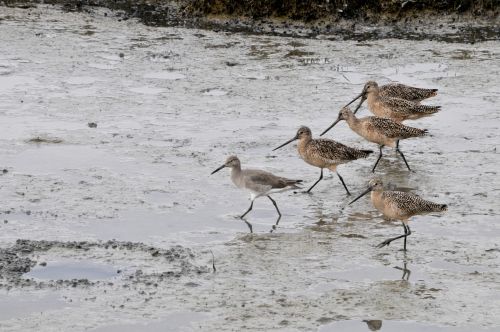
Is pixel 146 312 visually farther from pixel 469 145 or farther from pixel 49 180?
pixel 469 145

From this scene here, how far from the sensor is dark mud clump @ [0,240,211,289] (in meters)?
8.55

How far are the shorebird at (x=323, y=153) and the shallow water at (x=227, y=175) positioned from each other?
0.30 metres

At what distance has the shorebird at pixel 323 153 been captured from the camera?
11602mm

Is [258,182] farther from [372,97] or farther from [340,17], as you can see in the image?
[340,17]

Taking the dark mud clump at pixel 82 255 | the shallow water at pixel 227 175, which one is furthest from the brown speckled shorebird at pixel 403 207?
the dark mud clump at pixel 82 255

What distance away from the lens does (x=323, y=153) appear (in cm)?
1160

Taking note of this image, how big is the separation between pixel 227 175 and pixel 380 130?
207cm

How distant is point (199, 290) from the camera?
849cm

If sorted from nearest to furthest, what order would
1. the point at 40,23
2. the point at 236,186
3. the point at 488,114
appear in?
the point at 236,186, the point at 488,114, the point at 40,23

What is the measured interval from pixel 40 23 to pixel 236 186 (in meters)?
9.61

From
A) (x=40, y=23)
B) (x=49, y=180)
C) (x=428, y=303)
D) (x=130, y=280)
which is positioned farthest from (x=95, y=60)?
(x=428, y=303)

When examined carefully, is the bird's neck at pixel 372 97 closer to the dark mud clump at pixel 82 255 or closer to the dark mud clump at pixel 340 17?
the dark mud clump at pixel 82 255

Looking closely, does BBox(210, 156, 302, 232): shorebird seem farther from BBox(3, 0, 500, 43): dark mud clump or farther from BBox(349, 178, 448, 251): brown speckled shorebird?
BBox(3, 0, 500, 43): dark mud clump

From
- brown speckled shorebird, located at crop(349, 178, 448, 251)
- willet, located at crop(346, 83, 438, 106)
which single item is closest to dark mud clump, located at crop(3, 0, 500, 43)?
willet, located at crop(346, 83, 438, 106)
